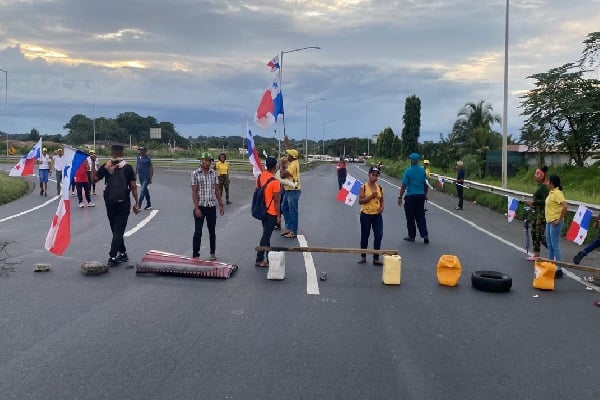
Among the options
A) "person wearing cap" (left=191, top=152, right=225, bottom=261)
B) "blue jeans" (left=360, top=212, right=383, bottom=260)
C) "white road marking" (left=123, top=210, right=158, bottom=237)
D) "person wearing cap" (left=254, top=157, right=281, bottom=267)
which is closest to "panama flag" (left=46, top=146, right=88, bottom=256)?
"person wearing cap" (left=191, top=152, right=225, bottom=261)

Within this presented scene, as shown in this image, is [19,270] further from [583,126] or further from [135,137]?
[135,137]

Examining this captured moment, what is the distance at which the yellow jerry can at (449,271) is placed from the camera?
8.54 m

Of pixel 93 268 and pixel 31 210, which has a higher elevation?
pixel 31 210

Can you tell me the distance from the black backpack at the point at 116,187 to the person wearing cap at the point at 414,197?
5.84m

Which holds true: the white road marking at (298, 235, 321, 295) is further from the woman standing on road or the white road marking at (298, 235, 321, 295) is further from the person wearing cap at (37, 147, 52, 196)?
the person wearing cap at (37, 147, 52, 196)

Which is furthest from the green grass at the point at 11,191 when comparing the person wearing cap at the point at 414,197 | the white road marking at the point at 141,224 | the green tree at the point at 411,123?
the green tree at the point at 411,123

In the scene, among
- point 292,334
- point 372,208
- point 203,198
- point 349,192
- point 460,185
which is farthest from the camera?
point 460,185

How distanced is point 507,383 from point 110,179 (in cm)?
675

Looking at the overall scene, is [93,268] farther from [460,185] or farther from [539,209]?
[460,185]

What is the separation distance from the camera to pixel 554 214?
30.5 ft

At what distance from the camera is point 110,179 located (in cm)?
945

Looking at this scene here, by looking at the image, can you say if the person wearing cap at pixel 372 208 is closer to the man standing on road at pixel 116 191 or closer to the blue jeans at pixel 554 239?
the blue jeans at pixel 554 239

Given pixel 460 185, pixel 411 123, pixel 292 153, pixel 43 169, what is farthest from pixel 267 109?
pixel 411 123

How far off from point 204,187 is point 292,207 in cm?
348
